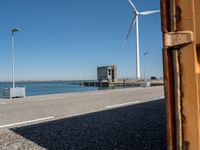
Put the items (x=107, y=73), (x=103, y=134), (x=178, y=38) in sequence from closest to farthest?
1. (x=178, y=38)
2. (x=103, y=134)
3. (x=107, y=73)

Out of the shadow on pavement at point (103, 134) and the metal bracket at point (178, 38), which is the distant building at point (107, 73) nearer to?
the shadow on pavement at point (103, 134)

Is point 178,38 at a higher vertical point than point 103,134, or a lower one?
higher

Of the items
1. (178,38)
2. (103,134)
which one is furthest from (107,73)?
(178,38)

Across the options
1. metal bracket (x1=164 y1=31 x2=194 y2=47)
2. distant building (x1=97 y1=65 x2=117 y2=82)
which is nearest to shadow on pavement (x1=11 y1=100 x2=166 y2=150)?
metal bracket (x1=164 y1=31 x2=194 y2=47)

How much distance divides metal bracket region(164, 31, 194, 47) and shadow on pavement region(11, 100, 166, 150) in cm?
313

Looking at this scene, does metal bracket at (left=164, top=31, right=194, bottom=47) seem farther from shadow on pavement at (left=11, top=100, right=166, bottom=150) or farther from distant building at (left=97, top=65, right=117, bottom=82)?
distant building at (left=97, top=65, right=117, bottom=82)

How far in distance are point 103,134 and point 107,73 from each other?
2623 inches

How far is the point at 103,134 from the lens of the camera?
5.74 metres

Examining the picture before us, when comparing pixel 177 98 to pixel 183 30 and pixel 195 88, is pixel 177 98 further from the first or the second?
pixel 183 30

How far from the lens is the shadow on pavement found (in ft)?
15.9

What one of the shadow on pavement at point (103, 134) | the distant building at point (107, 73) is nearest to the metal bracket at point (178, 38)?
the shadow on pavement at point (103, 134)

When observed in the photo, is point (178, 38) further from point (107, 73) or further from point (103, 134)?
Result: point (107, 73)

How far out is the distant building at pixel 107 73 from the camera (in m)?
72.1

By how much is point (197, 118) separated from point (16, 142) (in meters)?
4.46
